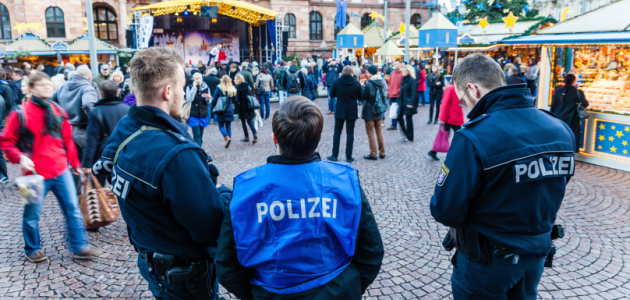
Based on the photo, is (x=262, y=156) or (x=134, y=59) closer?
(x=134, y=59)

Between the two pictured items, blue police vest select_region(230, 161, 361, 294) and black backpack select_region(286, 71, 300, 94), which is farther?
black backpack select_region(286, 71, 300, 94)

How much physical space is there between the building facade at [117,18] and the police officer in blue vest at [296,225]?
26.6 metres

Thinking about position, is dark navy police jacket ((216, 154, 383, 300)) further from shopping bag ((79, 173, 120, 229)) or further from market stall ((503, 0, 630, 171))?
market stall ((503, 0, 630, 171))

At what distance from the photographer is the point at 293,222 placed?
5.73 feet

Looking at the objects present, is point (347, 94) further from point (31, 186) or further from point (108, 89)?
point (31, 186)

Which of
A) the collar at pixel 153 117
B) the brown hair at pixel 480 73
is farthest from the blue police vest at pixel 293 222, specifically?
the brown hair at pixel 480 73

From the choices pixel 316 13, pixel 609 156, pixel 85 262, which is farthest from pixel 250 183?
pixel 316 13

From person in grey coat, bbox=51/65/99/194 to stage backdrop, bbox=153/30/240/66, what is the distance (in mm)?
27762

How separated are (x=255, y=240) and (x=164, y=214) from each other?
1.71ft

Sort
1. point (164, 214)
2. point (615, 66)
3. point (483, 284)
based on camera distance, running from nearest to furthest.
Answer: point (164, 214), point (483, 284), point (615, 66)

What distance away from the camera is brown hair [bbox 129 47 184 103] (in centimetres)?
207

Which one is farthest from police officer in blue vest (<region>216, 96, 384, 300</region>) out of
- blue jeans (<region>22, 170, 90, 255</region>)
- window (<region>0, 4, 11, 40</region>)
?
window (<region>0, 4, 11, 40</region>)

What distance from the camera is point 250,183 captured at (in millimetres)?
1777

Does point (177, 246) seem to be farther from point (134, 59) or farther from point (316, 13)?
point (316, 13)
